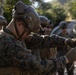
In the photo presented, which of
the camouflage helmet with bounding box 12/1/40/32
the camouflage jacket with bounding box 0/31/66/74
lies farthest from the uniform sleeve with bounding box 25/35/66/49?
the camouflage jacket with bounding box 0/31/66/74

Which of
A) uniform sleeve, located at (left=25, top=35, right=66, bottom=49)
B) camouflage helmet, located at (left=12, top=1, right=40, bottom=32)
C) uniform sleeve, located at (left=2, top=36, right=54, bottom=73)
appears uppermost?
camouflage helmet, located at (left=12, top=1, right=40, bottom=32)

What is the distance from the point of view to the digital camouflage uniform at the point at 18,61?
2848 millimetres

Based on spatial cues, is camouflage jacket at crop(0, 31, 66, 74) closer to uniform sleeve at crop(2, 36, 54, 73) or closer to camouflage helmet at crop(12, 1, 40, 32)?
uniform sleeve at crop(2, 36, 54, 73)

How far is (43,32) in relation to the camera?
5805 millimetres

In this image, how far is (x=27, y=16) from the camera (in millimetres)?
3000

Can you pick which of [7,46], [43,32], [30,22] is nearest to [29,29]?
[30,22]

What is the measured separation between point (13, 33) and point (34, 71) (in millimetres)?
402

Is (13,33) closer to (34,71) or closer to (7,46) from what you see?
(7,46)

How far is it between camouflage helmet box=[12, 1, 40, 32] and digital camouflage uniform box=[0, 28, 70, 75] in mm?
200

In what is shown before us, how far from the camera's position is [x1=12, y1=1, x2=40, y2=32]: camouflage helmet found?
2.99 metres

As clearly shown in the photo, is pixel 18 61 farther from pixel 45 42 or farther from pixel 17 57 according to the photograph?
pixel 45 42

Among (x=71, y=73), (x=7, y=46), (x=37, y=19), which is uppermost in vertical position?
(x=37, y=19)

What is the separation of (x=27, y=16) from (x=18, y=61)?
441 mm

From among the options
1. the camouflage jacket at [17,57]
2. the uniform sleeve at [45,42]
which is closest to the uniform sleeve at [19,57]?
the camouflage jacket at [17,57]
